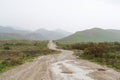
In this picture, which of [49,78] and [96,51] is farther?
[96,51]

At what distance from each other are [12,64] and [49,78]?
61.7 feet

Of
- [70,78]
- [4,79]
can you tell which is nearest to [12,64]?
[4,79]

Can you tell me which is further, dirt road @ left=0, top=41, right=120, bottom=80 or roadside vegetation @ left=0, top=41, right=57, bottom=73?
roadside vegetation @ left=0, top=41, right=57, bottom=73

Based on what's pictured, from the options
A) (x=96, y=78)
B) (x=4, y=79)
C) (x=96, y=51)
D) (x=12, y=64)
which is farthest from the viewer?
(x=96, y=51)

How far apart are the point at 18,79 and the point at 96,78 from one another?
6348 millimetres

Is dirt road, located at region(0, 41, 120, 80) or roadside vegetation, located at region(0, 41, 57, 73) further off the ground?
roadside vegetation, located at region(0, 41, 57, 73)

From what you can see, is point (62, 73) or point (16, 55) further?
point (16, 55)

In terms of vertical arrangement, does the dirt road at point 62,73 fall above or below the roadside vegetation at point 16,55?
below

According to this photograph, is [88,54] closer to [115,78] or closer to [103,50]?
[103,50]

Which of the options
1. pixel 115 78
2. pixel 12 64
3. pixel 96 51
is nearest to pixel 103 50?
pixel 96 51

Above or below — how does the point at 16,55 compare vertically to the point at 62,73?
above

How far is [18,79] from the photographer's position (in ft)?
74.3

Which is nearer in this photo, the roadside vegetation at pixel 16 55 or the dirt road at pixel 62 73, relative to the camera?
the dirt road at pixel 62 73

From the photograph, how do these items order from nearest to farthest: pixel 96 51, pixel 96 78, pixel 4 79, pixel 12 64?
pixel 96 78, pixel 4 79, pixel 12 64, pixel 96 51
